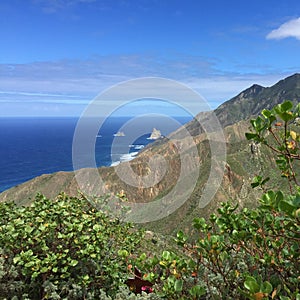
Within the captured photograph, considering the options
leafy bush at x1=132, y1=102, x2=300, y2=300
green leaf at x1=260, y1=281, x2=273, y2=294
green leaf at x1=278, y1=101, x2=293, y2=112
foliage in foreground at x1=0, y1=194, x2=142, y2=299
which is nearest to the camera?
green leaf at x1=260, y1=281, x2=273, y2=294

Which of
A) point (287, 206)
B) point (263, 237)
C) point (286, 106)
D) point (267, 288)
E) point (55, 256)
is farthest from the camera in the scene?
point (55, 256)

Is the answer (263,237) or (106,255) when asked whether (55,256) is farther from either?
(263,237)

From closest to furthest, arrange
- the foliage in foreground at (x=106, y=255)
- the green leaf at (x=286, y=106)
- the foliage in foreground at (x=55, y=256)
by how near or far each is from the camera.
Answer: the green leaf at (x=286, y=106), the foliage in foreground at (x=106, y=255), the foliage in foreground at (x=55, y=256)

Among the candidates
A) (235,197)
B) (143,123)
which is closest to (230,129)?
(235,197)

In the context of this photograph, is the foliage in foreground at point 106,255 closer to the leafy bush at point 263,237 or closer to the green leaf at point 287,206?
the leafy bush at point 263,237

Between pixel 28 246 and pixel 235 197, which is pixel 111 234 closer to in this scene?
pixel 28 246

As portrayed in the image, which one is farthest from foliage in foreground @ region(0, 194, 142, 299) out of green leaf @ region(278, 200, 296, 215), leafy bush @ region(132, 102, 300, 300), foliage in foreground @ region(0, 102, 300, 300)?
green leaf @ region(278, 200, 296, 215)

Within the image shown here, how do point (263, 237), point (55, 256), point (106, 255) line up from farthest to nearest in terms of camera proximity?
point (106, 255)
point (55, 256)
point (263, 237)

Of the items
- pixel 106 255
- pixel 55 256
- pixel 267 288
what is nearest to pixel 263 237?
pixel 267 288

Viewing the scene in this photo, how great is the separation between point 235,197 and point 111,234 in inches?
3219

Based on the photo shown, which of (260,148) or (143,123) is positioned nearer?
(143,123)

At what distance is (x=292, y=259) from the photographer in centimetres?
286

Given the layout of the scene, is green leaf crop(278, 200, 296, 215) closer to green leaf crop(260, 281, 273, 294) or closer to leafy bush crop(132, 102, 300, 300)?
leafy bush crop(132, 102, 300, 300)

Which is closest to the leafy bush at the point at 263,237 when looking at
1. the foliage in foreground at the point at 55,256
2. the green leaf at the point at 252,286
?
the green leaf at the point at 252,286
